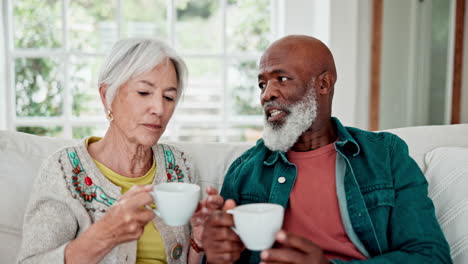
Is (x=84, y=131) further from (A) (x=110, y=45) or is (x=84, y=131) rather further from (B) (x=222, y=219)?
(B) (x=222, y=219)

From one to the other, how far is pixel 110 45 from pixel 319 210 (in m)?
2.50

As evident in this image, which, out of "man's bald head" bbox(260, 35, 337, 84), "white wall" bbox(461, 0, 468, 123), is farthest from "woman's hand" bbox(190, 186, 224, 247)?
"white wall" bbox(461, 0, 468, 123)

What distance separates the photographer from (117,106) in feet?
4.55

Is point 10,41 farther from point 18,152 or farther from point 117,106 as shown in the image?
point 117,106

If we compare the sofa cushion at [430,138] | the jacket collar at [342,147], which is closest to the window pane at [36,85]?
the jacket collar at [342,147]

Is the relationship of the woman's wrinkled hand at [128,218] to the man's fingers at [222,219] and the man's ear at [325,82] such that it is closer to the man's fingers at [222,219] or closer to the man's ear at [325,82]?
the man's fingers at [222,219]

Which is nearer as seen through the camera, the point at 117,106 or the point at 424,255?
the point at 424,255

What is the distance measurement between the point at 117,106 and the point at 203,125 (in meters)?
2.08

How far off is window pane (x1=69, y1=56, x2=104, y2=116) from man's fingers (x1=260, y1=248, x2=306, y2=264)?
2743 mm

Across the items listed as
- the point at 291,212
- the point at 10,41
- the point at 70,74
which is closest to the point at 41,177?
the point at 291,212

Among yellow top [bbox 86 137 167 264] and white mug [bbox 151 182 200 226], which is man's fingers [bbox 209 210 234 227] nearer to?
white mug [bbox 151 182 200 226]

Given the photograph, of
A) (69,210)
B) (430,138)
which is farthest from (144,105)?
(430,138)

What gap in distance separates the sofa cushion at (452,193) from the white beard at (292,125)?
0.48 m

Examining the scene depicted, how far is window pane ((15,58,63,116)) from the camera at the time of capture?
130 inches
